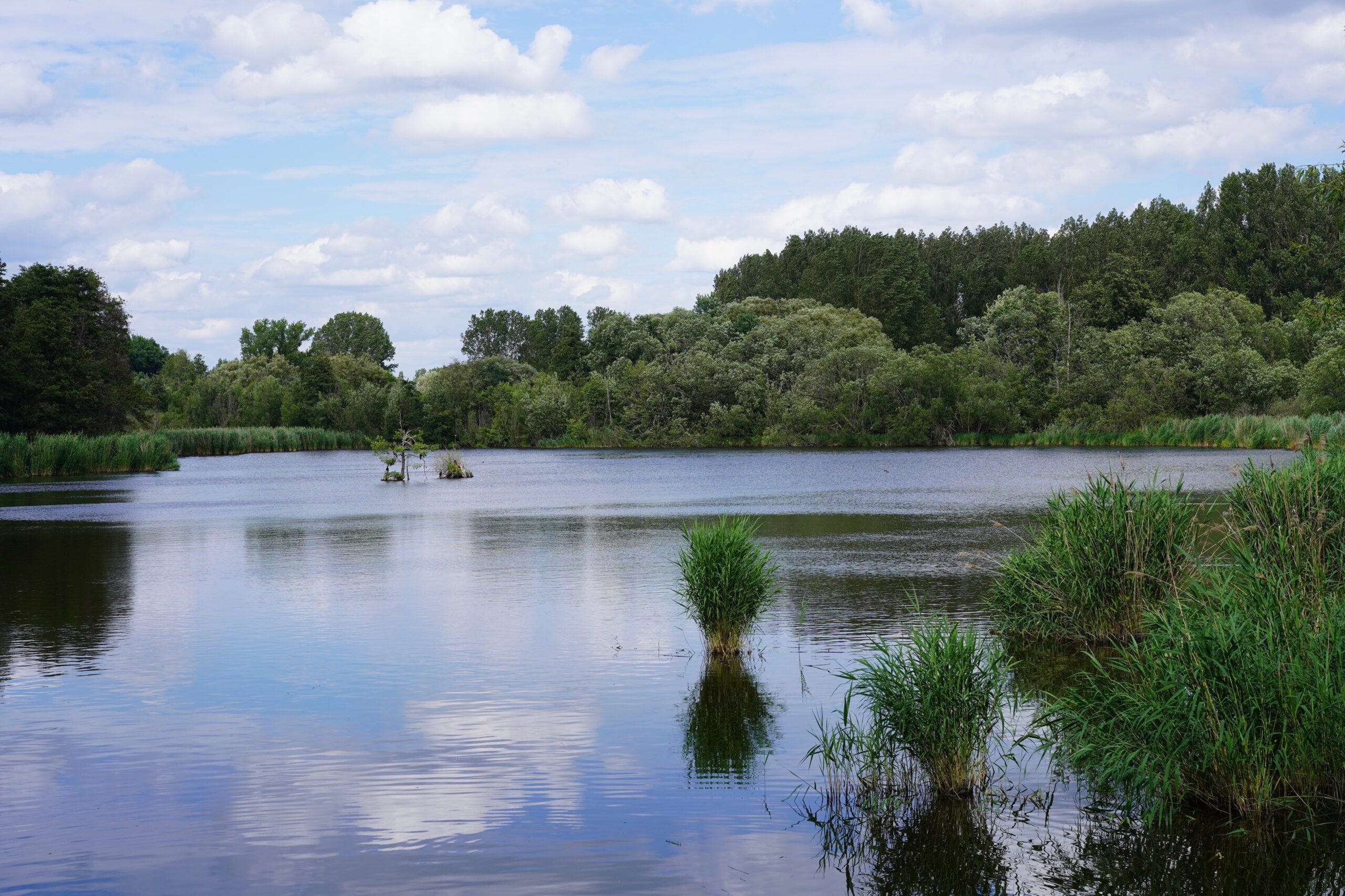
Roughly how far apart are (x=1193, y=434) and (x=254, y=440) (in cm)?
7467

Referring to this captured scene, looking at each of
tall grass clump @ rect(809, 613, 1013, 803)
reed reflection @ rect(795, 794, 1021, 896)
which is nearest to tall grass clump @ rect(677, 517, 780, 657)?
tall grass clump @ rect(809, 613, 1013, 803)

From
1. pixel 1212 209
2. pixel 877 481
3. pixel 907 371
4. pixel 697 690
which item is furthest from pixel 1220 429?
pixel 697 690

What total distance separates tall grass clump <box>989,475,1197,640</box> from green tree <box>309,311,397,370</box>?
182 meters

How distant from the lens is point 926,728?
8672mm

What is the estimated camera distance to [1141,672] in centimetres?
872

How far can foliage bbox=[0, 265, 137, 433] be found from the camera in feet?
211

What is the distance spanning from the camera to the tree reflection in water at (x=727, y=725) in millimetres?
9727

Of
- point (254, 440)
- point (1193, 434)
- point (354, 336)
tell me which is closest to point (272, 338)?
point (354, 336)

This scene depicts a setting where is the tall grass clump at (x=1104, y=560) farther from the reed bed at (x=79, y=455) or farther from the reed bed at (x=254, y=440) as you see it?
→ the reed bed at (x=254, y=440)

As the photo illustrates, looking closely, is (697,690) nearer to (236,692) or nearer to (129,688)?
(236,692)

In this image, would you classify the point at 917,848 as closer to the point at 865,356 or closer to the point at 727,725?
the point at 727,725

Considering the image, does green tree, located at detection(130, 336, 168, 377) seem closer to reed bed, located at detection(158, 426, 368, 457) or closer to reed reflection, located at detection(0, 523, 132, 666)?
reed bed, located at detection(158, 426, 368, 457)

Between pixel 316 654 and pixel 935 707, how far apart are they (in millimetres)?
8541

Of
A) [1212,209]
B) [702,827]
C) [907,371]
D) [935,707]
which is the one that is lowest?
[702,827]
